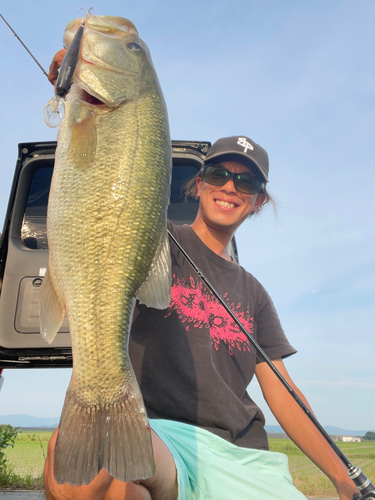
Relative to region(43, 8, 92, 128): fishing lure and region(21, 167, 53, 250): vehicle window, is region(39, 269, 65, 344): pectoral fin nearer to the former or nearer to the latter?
region(43, 8, 92, 128): fishing lure

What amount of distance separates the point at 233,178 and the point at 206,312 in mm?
923

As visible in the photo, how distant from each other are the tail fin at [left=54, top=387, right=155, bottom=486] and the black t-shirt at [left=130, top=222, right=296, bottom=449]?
0.73 meters

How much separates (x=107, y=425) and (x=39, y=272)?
269 centimetres

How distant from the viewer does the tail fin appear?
1.22 meters

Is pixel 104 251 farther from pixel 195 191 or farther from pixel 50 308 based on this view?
pixel 195 191

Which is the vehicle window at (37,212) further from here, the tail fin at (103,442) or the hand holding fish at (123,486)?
the tail fin at (103,442)

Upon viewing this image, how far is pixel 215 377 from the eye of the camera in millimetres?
2141

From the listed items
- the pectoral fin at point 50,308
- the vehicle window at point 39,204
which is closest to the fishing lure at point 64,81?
the pectoral fin at point 50,308

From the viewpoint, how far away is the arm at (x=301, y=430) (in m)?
2.25

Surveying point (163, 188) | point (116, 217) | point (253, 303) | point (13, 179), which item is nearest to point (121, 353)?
point (116, 217)

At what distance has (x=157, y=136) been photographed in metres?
1.64

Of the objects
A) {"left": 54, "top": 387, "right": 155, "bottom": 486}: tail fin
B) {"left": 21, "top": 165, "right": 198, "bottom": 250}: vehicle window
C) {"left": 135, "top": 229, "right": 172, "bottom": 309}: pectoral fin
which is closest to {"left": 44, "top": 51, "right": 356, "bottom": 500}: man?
{"left": 54, "top": 387, "right": 155, "bottom": 486}: tail fin

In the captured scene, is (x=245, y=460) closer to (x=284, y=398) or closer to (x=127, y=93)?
(x=284, y=398)

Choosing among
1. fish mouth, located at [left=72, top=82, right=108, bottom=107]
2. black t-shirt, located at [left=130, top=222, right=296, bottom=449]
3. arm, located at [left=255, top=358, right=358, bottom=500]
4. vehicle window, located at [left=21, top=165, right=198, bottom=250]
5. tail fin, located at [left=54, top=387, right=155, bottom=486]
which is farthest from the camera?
vehicle window, located at [left=21, top=165, right=198, bottom=250]
